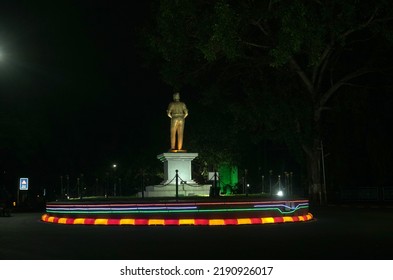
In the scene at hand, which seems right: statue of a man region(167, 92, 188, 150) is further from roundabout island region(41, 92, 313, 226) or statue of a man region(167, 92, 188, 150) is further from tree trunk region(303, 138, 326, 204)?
tree trunk region(303, 138, 326, 204)

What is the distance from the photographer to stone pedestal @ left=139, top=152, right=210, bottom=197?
28812 mm

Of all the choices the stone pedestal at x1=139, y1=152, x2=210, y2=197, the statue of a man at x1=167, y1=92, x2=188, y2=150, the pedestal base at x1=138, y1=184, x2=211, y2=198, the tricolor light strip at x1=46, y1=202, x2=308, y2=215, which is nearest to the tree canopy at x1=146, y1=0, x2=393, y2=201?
the statue of a man at x1=167, y1=92, x2=188, y2=150

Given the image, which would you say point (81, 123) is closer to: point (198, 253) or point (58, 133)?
point (58, 133)

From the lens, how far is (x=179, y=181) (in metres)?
29.1

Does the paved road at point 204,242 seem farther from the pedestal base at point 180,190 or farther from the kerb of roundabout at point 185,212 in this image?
the pedestal base at point 180,190

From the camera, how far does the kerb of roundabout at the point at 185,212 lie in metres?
21.7

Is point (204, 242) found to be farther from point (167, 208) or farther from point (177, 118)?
point (177, 118)

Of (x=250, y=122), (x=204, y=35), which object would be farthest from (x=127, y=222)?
(x=250, y=122)

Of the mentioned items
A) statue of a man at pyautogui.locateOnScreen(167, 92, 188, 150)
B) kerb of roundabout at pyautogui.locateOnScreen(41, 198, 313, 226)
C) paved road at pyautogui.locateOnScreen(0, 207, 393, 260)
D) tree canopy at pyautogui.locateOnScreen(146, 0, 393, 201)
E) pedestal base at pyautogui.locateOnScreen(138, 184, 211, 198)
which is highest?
tree canopy at pyautogui.locateOnScreen(146, 0, 393, 201)

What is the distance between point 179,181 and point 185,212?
744 cm

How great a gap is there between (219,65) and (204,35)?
7855 millimetres

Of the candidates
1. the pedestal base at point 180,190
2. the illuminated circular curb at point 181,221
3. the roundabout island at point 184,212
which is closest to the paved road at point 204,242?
the illuminated circular curb at point 181,221

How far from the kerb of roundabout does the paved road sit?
1.12 m

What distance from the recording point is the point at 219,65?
1603 inches
